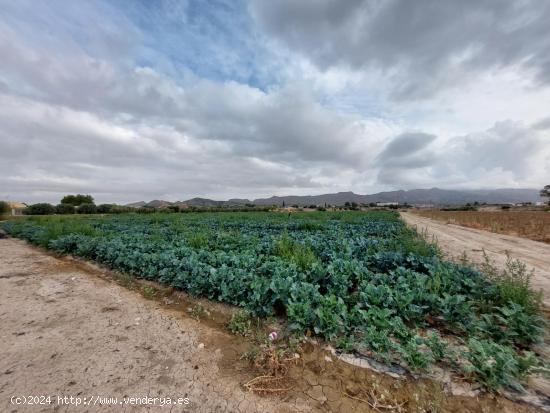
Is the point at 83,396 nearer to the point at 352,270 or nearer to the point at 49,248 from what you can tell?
the point at 352,270

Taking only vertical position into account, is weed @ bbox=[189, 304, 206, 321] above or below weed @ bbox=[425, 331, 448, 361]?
below

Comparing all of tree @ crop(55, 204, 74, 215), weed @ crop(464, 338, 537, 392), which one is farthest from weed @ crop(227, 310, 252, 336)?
tree @ crop(55, 204, 74, 215)

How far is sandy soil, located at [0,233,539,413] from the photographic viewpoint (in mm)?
2191

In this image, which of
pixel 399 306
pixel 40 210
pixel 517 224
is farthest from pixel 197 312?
pixel 40 210

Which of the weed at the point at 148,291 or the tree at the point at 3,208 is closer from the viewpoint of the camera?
the weed at the point at 148,291

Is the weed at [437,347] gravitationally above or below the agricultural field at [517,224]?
above

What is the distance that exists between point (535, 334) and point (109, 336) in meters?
5.19

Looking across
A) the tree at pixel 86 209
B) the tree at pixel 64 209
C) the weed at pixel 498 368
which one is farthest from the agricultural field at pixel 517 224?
the tree at pixel 64 209

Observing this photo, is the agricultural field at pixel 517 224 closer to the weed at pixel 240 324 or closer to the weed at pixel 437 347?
the weed at pixel 437 347

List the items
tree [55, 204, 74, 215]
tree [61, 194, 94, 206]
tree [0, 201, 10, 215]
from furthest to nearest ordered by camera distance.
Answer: tree [61, 194, 94, 206] → tree [55, 204, 74, 215] → tree [0, 201, 10, 215]

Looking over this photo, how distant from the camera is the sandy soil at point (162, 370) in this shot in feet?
7.19

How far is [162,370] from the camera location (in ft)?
8.69

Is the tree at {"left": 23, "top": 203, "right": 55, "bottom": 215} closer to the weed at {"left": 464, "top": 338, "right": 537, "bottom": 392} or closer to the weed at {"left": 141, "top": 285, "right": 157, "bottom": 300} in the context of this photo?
the weed at {"left": 141, "top": 285, "right": 157, "bottom": 300}

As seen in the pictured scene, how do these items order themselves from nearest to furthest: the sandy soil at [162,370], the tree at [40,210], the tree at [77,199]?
the sandy soil at [162,370] → the tree at [40,210] → the tree at [77,199]
